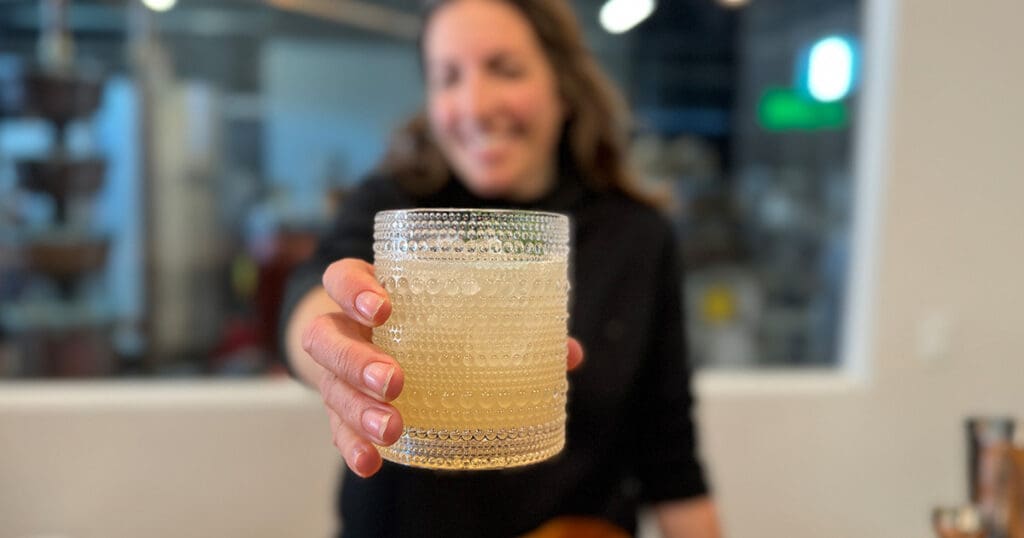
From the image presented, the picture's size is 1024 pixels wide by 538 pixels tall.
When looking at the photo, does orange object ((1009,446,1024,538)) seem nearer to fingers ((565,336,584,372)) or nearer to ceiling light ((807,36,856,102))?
fingers ((565,336,584,372))

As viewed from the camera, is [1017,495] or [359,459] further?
[1017,495]

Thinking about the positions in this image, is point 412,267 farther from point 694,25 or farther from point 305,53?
point 305,53

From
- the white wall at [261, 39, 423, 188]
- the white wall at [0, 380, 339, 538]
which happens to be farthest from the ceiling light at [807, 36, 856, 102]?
the white wall at [0, 380, 339, 538]

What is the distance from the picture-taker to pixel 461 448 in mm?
562

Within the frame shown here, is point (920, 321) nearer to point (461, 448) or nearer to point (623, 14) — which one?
point (623, 14)

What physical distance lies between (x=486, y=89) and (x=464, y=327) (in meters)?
0.48

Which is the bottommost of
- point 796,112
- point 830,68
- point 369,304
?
point 369,304

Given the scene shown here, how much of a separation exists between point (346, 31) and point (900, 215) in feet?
6.87

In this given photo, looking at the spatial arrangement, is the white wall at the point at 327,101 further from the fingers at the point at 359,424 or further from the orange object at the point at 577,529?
the fingers at the point at 359,424

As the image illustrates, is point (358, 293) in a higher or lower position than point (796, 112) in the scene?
lower

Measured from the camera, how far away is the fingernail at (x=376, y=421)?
507 millimetres

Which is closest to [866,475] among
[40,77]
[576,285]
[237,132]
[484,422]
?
[576,285]

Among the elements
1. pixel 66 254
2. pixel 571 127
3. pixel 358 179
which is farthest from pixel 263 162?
pixel 571 127

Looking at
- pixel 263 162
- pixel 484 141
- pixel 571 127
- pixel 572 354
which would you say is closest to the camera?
pixel 572 354
